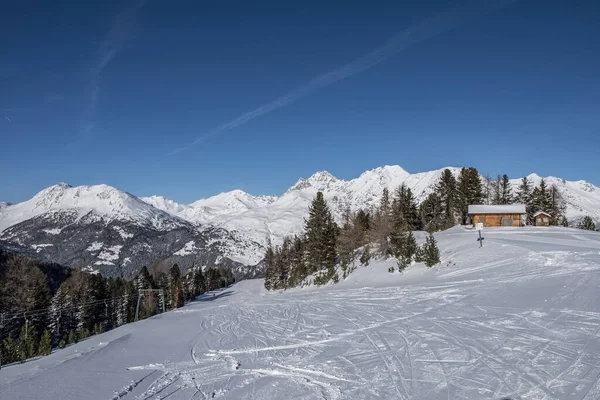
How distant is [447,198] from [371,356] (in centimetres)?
6907

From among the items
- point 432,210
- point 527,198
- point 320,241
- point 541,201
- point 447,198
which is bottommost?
point 320,241

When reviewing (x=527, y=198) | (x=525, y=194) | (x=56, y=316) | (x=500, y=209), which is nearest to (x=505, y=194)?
(x=525, y=194)

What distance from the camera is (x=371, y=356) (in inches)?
375

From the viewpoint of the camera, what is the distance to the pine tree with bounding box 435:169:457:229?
6925 cm

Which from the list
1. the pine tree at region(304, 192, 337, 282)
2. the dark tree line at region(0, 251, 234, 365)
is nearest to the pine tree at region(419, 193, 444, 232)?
the pine tree at region(304, 192, 337, 282)

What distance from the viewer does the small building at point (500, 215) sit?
58.1 metres

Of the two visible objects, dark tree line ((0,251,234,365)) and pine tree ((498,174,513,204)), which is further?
pine tree ((498,174,513,204))

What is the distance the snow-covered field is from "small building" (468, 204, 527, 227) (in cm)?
4288

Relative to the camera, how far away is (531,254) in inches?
990

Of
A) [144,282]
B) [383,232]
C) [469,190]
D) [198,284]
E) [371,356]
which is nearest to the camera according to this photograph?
[371,356]

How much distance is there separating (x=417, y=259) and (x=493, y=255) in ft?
21.6

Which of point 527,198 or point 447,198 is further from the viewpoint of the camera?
point 447,198

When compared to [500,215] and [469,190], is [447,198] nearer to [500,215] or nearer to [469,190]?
[469,190]

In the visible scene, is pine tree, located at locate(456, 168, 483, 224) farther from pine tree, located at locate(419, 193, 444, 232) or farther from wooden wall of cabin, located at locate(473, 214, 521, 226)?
wooden wall of cabin, located at locate(473, 214, 521, 226)
